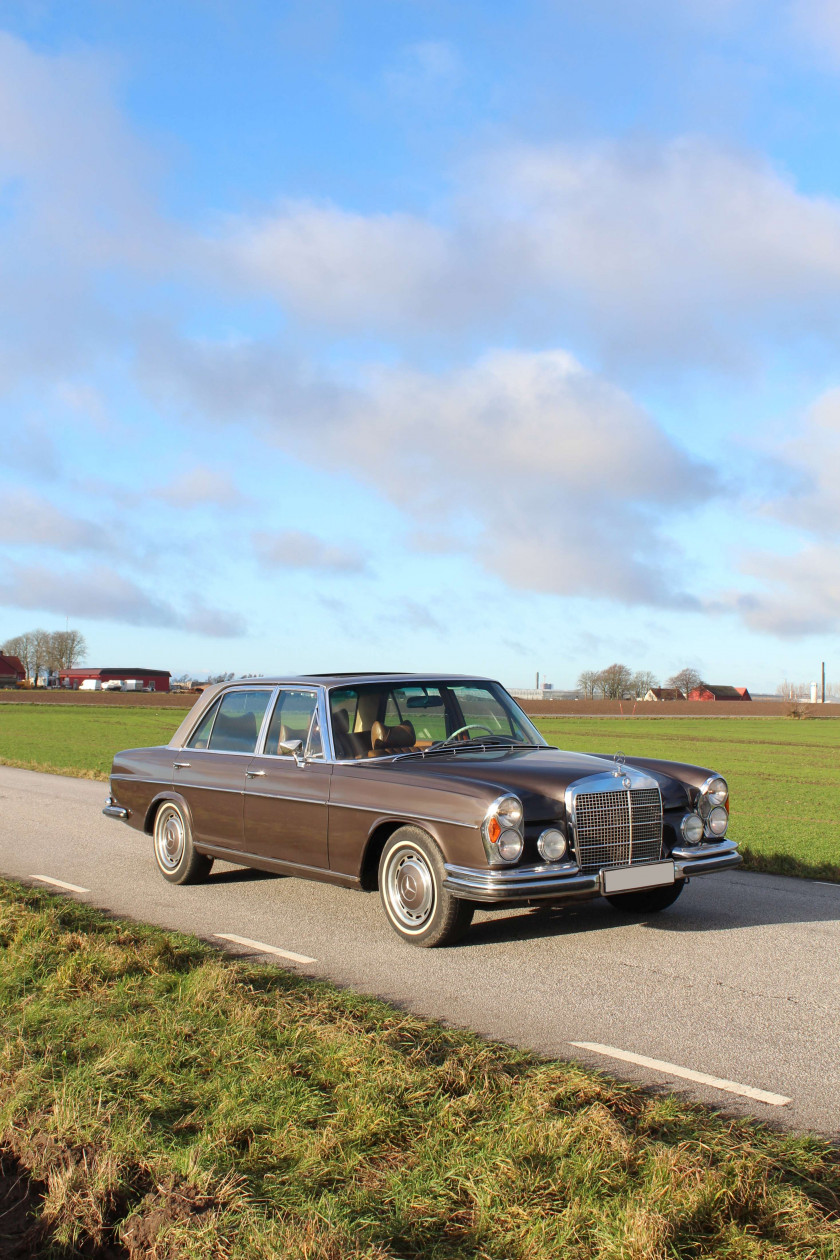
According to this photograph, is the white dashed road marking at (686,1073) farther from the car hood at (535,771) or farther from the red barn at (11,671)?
the red barn at (11,671)

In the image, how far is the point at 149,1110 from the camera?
3.59m

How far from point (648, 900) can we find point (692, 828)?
2.52ft

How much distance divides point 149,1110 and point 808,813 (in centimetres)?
1321

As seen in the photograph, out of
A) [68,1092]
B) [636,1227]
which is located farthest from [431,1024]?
[636,1227]

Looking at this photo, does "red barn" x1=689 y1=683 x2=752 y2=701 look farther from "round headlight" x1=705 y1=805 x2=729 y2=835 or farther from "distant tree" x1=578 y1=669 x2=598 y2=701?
"round headlight" x1=705 y1=805 x2=729 y2=835

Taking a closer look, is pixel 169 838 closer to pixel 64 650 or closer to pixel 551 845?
pixel 551 845

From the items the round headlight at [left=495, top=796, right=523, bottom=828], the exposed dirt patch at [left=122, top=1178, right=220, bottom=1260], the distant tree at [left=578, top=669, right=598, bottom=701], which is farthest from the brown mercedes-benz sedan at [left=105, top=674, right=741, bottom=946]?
the distant tree at [left=578, top=669, right=598, bottom=701]

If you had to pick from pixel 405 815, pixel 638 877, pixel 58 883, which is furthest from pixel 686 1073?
pixel 58 883

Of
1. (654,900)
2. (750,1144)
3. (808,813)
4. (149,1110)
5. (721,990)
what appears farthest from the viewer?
(808,813)

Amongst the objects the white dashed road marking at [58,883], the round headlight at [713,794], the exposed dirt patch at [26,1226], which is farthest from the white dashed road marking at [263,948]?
the round headlight at [713,794]

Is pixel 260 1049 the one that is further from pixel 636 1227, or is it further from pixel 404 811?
pixel 404 811

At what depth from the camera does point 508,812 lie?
5.93 m

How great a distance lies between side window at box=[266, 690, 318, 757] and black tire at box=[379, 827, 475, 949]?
130 centimetres

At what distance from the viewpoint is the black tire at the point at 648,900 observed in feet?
23.6
